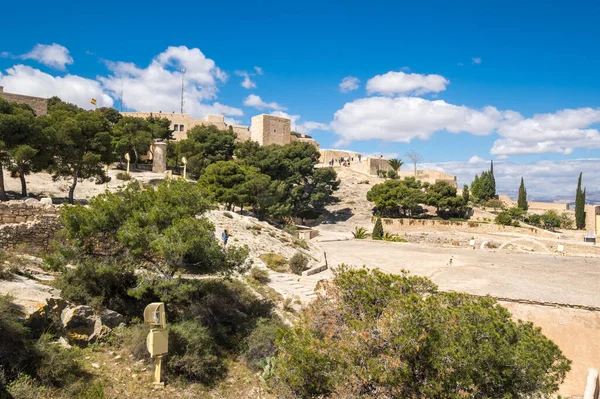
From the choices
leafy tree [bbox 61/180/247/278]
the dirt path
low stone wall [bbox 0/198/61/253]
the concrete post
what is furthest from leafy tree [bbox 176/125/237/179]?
leafy tree [bbox 61/180/247/278]

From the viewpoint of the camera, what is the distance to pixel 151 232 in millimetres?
8375

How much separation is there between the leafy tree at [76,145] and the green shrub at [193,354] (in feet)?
45.7

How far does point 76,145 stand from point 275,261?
12.2 metres

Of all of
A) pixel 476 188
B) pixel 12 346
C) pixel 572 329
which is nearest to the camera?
pixel 12 346

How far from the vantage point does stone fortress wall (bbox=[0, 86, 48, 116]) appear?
34.8 metres

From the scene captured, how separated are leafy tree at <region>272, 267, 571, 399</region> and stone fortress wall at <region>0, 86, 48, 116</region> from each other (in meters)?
39.9

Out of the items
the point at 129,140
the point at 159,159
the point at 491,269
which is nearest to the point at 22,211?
the point at 491,269

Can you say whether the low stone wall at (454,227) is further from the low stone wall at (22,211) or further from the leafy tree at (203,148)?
the low stone wall at (22,211)

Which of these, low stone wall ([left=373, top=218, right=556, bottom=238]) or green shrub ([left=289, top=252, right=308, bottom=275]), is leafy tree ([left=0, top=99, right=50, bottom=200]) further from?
low stone wall ([left=373, top=218, right=556, bottom=238])

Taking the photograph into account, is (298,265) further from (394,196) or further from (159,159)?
(394,196)

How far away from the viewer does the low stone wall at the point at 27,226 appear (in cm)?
1016

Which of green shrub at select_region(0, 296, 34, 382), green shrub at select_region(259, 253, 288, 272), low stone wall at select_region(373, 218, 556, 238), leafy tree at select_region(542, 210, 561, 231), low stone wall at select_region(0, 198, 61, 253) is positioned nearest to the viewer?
green shrub at select_region(0, 296, 34, 382)

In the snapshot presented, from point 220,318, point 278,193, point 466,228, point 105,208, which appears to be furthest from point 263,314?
point 466,228

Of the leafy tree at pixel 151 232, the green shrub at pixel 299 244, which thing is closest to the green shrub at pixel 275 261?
the green shrub at pixel 299 244
